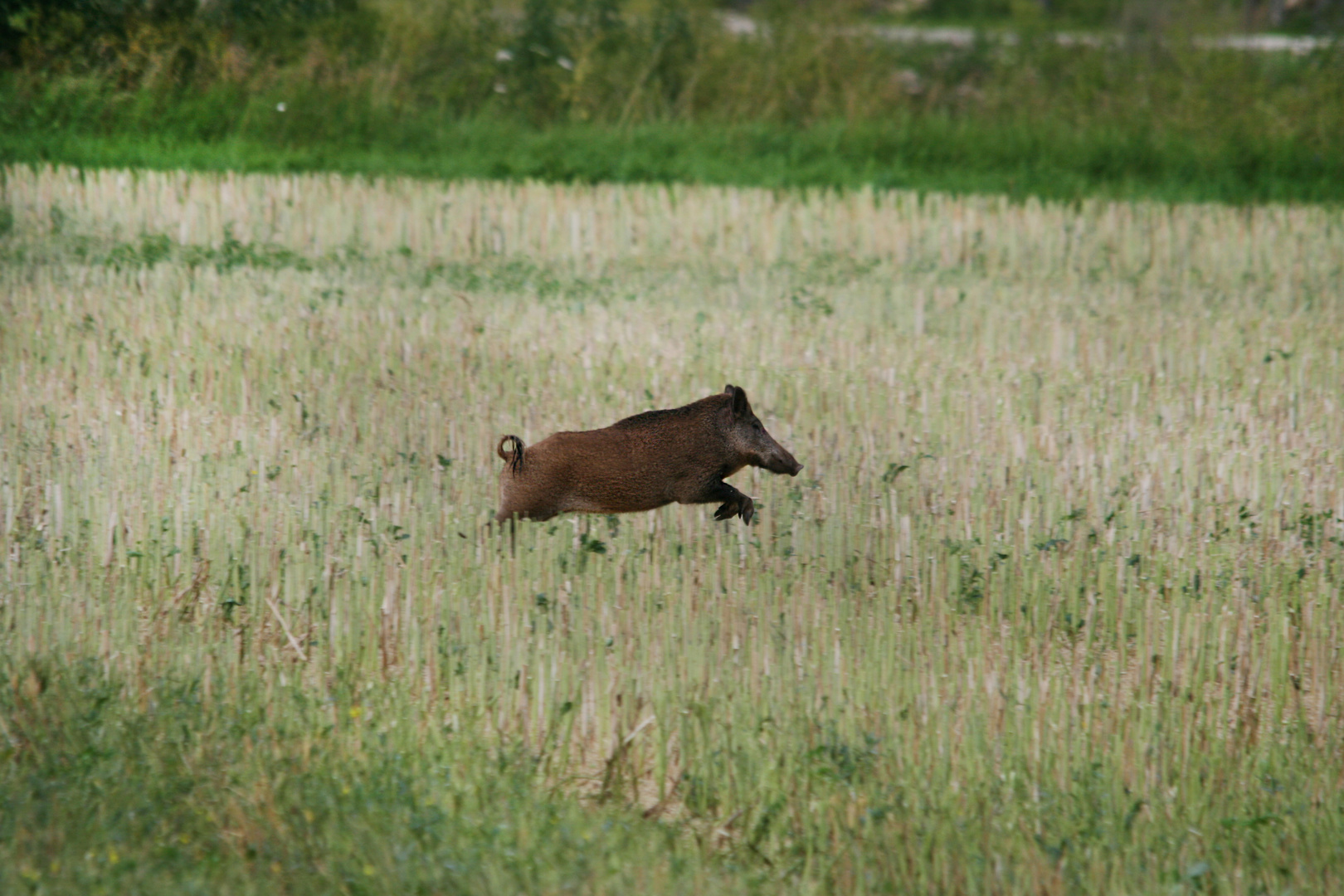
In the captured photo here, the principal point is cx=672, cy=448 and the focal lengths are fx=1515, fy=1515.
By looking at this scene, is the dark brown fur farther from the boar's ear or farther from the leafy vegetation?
the leafy vegetation

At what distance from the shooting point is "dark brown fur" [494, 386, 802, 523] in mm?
5371

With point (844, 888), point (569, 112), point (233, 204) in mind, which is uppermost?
point (569, 112)

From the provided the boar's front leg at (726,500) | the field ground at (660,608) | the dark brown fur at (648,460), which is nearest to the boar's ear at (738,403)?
the dark brown fur at (648,460)

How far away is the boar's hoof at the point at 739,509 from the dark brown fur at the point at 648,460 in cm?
13

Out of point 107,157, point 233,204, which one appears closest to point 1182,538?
point 233,204

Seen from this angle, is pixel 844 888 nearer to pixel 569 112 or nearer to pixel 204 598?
pixel 204 598

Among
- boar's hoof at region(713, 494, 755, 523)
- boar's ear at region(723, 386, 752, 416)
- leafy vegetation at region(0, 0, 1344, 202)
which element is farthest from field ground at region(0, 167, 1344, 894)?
leafy vegetation at region(0, 0, 1344, 202)

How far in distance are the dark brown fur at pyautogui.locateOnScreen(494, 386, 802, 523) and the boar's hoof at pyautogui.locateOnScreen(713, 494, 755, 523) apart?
13cm

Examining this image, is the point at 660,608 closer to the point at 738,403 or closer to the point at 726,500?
the point at 726,500

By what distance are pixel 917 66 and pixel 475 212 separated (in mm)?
10969

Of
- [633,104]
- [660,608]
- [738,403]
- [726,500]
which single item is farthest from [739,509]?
[633,104]

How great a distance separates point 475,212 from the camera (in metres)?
14.1

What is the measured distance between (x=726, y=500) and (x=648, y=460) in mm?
389

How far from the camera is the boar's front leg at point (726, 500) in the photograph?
17.9 feet
